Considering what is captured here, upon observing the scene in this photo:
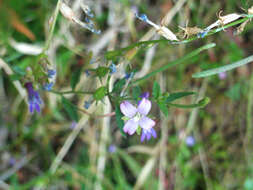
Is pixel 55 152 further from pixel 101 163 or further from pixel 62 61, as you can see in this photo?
pixel 62 61

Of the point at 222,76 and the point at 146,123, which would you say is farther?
the point at 222,76

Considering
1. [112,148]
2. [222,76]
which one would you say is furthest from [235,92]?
[112,148]

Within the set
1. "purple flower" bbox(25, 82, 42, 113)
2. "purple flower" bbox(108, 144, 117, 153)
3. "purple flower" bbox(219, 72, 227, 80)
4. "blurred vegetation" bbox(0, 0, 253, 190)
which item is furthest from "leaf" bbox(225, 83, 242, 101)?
"purple flower" bbox(25, 82, 42, 113)

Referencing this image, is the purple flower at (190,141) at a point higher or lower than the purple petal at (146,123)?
lower

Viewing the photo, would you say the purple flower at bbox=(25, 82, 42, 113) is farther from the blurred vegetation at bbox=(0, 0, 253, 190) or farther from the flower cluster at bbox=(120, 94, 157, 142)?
the blurred vegetation at bbox=(0, 0, 253, 190)

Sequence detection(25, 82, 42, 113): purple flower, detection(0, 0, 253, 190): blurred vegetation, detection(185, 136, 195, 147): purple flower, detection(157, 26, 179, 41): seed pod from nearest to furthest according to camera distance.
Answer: detection(157, 26, 179, 41): seed pod < detection(25, 82, 42, 113): purple flower < detection(0, 0, 253, 190): blurred vegetation < detection(185, 136, 195, 147): purple flower

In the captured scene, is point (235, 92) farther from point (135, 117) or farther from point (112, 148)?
point (135, 117)

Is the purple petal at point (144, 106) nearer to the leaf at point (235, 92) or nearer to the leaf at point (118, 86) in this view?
the leaf at point (118, 86)

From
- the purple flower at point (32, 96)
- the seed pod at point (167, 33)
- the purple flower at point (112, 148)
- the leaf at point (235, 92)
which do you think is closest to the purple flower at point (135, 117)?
the seed pod at point (167, 33)
